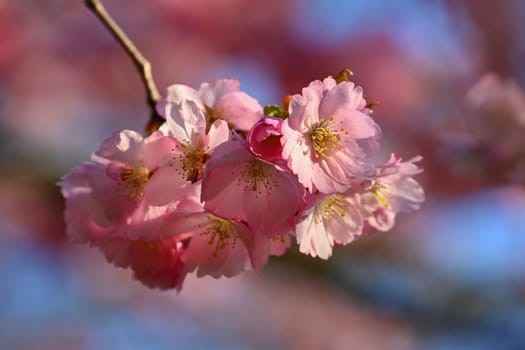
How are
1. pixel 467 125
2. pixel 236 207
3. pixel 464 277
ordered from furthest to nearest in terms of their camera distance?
pixel 464 277 → pixel 467 125 → pixel 236 207

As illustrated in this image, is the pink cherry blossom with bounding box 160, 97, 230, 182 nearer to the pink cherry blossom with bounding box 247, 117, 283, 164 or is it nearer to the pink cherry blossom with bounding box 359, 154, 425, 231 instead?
the pink cherry blossom with bounding box 247, 117, 283, 164

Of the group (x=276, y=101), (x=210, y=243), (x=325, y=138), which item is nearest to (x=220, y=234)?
(x=210, y=243)

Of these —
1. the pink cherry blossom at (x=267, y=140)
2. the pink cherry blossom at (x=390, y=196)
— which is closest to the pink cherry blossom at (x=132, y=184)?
the pink cherry blossom at (x=267, y=140)

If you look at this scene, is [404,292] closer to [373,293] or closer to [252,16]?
[373,293]

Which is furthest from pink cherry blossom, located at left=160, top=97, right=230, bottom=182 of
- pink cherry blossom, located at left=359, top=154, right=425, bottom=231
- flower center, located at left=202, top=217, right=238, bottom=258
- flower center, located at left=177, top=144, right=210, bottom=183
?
pink cherry blossom, located at left=359, top=154, right=425, bottom=231

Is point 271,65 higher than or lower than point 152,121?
higher

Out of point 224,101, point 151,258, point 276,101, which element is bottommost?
point 151,258

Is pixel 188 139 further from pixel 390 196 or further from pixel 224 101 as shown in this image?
pixel 390 196

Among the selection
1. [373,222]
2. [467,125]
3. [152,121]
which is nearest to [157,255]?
[152,121]
